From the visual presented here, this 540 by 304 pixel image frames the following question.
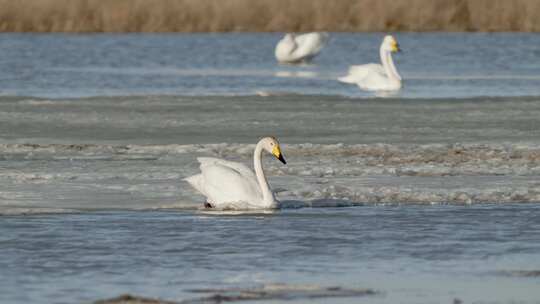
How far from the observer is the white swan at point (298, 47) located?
30.0m

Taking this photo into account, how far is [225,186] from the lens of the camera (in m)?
10.8

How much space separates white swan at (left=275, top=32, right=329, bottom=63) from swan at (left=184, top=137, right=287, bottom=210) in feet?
62.3

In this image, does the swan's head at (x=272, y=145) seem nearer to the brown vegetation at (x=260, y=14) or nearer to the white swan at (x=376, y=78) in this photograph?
the white swan at (x=376, y=78)

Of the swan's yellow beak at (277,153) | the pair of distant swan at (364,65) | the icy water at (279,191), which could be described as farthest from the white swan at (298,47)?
the swan's yellow beak at (277,153)

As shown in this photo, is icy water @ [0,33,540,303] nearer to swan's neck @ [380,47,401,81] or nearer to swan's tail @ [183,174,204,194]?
swan's tail @ [183,174,204,194]

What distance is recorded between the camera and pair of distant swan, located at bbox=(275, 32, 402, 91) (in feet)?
74.0

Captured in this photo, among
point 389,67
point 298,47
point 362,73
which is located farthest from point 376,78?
point 298,47

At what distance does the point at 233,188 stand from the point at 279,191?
2.71 feet

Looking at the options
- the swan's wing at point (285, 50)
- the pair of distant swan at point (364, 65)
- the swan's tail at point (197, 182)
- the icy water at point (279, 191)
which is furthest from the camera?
the swan's wing at point (285, 50)

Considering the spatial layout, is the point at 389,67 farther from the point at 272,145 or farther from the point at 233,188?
the point at 233,188

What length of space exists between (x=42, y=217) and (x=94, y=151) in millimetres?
3878

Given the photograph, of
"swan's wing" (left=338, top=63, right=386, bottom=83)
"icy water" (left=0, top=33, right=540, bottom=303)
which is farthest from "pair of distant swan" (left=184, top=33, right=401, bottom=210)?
"swan's wing" (left=338, top=63, right=386, bottom=83)

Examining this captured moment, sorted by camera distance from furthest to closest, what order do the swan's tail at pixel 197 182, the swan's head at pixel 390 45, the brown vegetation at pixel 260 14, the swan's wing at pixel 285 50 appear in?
1. the brown vegetation at pixel 260 14
2. the swan's wing at pixel 285 50
3. the swan's head at pixel 390 45
4. the swan's tail at pixel 197 182

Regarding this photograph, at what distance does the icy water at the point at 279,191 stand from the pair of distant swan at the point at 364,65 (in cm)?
24
